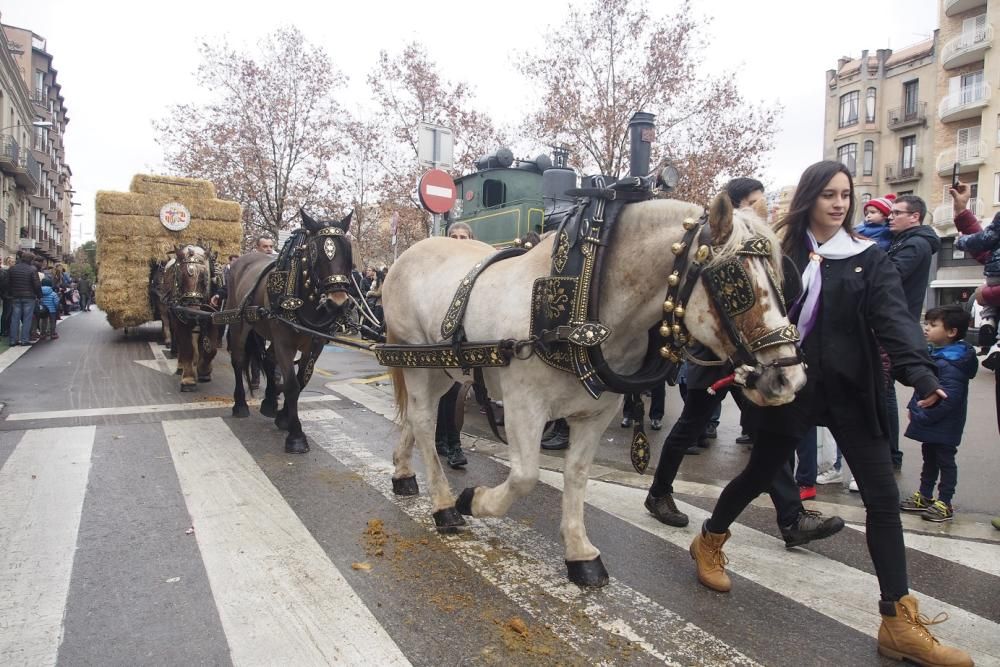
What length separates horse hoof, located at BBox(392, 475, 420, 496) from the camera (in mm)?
4434

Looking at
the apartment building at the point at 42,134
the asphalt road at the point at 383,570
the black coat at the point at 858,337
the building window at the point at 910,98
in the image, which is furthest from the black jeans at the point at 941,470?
the apartment building at the point at 42,134

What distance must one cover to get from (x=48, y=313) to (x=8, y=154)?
2716 centimetres

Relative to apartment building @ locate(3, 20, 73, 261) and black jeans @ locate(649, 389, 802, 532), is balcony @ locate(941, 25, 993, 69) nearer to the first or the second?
black jeans @ locate(649, 389, 802, 532)

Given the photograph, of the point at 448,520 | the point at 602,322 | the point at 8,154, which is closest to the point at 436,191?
the point at 448,520

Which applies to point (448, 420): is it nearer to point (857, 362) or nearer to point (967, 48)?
point (857, 362)

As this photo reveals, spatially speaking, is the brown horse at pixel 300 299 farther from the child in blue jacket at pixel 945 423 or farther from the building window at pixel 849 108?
the building window at pixel 849 108

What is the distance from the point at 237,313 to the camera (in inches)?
257

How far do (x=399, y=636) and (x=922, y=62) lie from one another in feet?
141

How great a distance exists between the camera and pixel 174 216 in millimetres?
13336

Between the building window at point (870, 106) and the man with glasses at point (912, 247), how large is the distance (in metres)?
38.6

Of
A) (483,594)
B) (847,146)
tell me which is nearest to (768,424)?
(483,594)

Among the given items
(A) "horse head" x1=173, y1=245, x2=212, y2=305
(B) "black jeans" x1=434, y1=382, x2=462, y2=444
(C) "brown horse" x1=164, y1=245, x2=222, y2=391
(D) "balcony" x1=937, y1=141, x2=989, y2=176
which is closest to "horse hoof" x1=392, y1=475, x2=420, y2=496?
(B) "black jeans" x1=434, y1=382, x2=462, y2=444

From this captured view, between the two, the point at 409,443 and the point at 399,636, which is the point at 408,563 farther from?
the point at 409,443

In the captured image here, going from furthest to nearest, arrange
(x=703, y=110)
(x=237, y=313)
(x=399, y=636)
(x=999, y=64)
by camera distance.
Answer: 1. (x=999, y=64)
2. (x=703, y=110)
3. (x=237, y=313)
4. (x=399, y=636)
